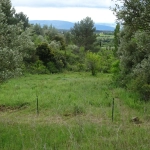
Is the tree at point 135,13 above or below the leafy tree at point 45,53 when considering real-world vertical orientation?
above

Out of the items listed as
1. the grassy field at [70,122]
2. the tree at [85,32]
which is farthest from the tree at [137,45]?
the tree at [85,32]

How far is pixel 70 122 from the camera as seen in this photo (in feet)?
35.8

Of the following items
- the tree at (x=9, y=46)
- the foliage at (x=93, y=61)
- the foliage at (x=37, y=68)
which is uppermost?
the tree at (x=9, y=46)

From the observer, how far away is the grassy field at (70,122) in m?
7.36

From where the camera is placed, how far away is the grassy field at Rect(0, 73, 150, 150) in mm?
7355

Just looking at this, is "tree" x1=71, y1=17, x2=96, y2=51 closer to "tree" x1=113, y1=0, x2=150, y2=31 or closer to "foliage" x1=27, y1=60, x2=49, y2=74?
"foliage" x1=27, y1=60, x2=49, y2=74

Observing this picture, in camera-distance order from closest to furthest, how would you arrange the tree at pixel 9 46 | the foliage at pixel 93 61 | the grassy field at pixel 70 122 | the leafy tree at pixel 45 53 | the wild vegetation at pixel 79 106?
the grassy field at pixel 70 122
the wild vegetation at pixel 79 106
the tree at pixel 9 46
the foliage at pixel 93 61
the leafy tree at pixel 45 53

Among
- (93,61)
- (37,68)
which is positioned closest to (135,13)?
(93,61)

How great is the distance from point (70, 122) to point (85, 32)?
46.9 meters

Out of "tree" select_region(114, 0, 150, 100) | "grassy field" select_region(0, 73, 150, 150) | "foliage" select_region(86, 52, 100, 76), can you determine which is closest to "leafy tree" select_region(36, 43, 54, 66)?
"foliage" select_region(86, 52, 100, 76)

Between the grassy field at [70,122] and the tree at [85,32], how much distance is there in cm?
3693

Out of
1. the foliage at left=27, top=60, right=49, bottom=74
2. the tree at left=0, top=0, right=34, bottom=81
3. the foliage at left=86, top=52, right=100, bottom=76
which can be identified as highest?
the tree at left=0, top=0, right=34, bottom=81

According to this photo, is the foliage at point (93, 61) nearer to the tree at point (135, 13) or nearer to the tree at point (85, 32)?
the tree at point (85, 32)

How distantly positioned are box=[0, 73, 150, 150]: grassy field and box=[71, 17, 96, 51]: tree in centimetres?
3693
